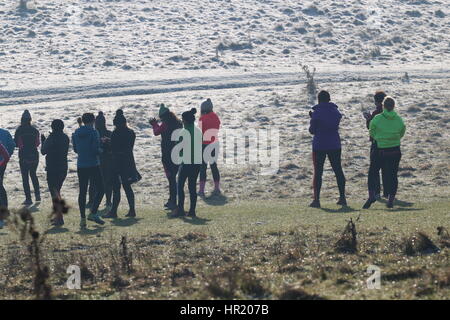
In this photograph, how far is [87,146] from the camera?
13.7m

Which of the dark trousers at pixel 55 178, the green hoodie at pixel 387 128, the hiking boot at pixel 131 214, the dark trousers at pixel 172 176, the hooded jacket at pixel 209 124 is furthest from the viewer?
the hooded jacket at pixel 209 124

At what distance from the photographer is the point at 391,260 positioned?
9258mm

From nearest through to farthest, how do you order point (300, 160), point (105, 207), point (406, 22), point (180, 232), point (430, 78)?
point (180, 232) < point (105, 207) < point (300, 160) < point (430, 78) < point (406, 22)

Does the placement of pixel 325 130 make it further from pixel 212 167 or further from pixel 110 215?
pixel 110 215

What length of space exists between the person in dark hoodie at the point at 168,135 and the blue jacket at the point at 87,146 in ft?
5.33

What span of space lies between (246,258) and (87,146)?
466cm

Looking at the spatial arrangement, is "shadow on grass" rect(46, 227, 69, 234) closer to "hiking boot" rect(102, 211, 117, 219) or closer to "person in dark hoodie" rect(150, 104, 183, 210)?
"hiking boot" rect(102, 211, 117, 219)

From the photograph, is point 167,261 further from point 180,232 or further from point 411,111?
point 411,111

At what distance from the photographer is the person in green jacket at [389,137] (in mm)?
14125

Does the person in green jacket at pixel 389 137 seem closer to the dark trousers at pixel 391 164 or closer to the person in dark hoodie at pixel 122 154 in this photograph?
the dark trousers at pixel 391 164

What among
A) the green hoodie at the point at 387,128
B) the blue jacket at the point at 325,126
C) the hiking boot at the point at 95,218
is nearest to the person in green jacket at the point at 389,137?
the green hoodie at the point at 387,128

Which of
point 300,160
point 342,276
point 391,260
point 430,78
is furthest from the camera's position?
point 430,78
